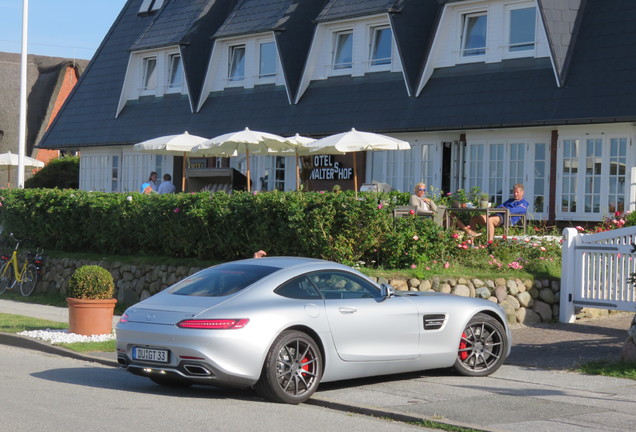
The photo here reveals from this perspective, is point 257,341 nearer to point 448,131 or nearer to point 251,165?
point 448,131

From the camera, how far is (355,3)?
1120 inches

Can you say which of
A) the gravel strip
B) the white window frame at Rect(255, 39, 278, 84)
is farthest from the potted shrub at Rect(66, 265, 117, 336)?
the white window frame at Rect(255, 39, 278, 84)

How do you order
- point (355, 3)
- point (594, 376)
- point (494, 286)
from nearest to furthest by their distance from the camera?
point (594, 376), point (494, 286), point (355, 3)

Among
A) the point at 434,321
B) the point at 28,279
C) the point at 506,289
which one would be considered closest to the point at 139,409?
the point at 434,321

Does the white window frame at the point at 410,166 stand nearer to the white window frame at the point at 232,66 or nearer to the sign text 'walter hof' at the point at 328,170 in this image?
Answer: the sign text 'walter hof' at the point at 328,170

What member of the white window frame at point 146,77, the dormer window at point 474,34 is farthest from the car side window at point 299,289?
the white window frame at point 146,77

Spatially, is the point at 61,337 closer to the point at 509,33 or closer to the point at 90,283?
the point at 90,283

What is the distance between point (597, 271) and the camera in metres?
16.8

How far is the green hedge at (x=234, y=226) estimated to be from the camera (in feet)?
54.7

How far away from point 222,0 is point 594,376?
2498 centimetres

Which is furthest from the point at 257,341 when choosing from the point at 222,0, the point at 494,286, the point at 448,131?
the point at 222,0

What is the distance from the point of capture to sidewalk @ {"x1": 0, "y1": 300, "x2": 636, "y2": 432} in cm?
971

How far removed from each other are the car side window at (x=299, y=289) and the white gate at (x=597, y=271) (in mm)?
6928

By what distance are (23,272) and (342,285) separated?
43.2 ft
